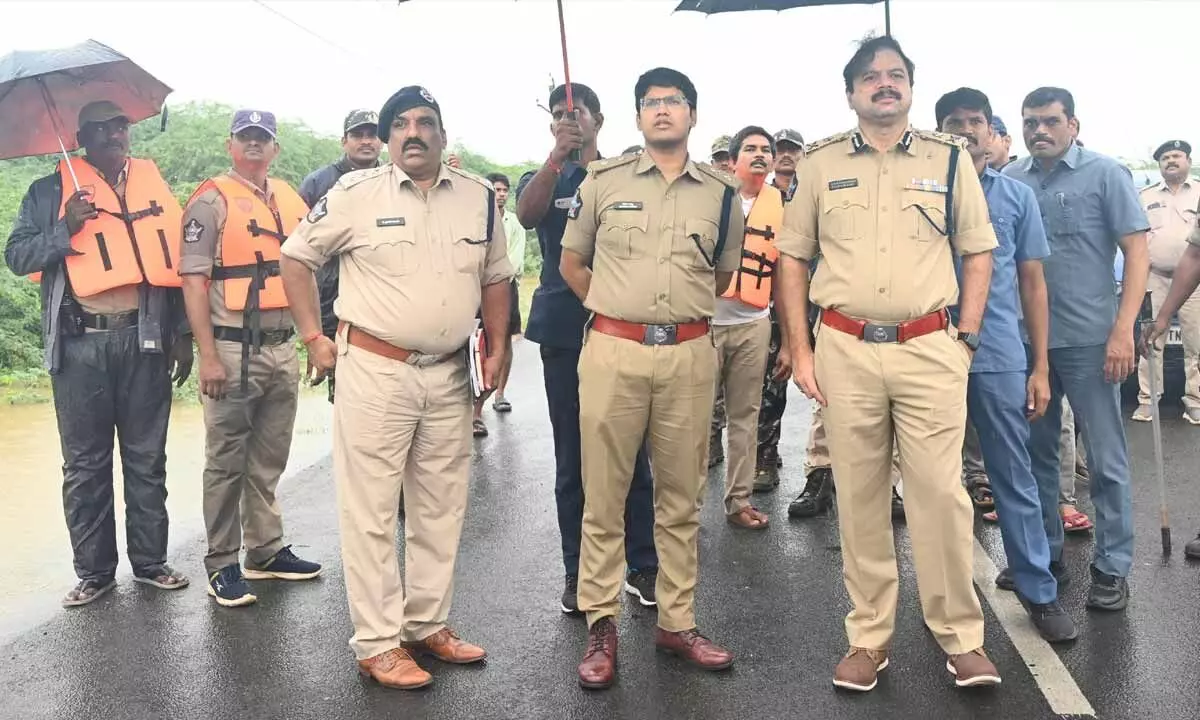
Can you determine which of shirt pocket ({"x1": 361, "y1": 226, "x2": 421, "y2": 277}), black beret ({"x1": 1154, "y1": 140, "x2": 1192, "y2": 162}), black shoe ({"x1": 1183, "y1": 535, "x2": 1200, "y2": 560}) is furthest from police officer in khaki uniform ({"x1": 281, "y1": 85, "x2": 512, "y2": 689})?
black beret ({"x1": 1154, "y1": 140, "x2": 1192, "y2": 162})

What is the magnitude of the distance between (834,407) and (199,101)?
70.1 feet

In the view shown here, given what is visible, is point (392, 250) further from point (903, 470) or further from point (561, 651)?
point (903, 470)

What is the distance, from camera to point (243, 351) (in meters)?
5.45

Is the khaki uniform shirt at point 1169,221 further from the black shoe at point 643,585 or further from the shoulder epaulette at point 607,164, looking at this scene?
the shoulder epaulette at point 607,164

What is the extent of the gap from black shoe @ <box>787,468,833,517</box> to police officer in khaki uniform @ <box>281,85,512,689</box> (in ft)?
8.50

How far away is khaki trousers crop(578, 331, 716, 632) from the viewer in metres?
4.34

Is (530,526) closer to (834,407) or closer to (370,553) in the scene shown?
(370,553)

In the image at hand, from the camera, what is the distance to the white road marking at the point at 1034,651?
394 cm

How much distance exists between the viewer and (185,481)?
8.01 m

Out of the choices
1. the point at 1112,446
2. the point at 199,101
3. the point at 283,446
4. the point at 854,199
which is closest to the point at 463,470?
the point at 283,446

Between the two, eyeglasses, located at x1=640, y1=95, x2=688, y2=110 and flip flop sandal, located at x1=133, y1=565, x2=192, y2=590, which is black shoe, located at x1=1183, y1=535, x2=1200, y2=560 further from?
flip flop sandal, located at x1=133, y1=565, x2=192, y2=590

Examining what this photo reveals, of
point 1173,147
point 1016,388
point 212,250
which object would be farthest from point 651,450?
point 1173,147

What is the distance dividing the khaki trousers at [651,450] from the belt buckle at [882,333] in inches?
24.8

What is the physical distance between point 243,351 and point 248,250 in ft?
1.57
